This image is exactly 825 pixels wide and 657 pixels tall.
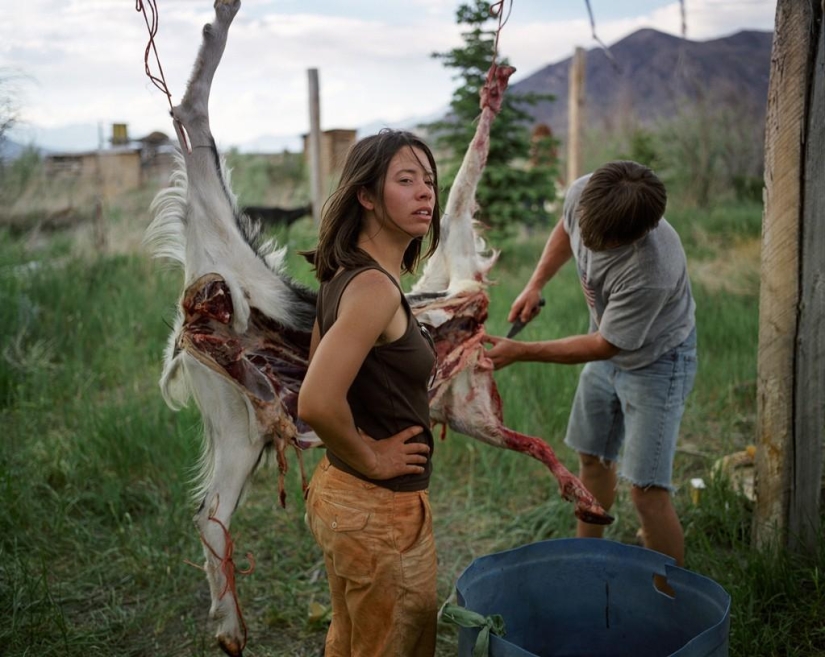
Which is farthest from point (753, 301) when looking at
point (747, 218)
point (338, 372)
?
point (338, 372)

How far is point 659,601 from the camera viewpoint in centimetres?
265

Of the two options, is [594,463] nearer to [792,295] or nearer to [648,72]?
[792,295]

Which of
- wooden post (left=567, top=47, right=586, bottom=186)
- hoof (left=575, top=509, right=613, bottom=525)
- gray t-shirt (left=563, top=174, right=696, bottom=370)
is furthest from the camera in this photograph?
wooden post (left=567, top=47, right=586, bottom=186)

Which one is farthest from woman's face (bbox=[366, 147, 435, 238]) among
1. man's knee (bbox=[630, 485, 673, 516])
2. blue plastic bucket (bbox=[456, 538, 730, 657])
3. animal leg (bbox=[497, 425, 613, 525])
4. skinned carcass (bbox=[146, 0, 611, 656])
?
man's knee (bbox=[630, 485, 673, 516])

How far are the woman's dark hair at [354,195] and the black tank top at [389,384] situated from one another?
62 mm

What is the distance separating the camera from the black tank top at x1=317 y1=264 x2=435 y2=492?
2.12 m

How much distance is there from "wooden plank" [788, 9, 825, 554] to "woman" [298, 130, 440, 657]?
162 cm

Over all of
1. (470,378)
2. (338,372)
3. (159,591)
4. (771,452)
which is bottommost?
(159,591)

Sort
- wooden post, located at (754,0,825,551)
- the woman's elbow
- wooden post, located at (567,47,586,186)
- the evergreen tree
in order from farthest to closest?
1. wooden post, located at (567,47,586,186)
2. the evergreen tree
3. wooden post, located at (754,0,825,551)
4. the woman's elbow

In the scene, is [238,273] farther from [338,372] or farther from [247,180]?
[247,180]

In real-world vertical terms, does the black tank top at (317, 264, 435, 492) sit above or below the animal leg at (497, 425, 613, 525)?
above

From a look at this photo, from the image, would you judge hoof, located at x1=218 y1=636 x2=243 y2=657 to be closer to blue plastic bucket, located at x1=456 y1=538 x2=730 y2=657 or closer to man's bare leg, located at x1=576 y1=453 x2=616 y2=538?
blue plastic bucket, located at x1=456 y1=538 x2=730 y2=657

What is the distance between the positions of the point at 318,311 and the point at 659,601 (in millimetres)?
1507

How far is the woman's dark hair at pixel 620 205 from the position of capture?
2885 mm
